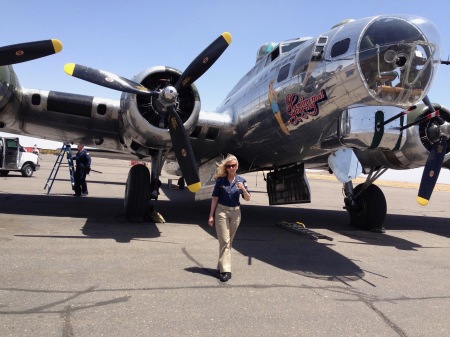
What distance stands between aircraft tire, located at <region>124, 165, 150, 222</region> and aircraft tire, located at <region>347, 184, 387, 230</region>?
16.8 ft

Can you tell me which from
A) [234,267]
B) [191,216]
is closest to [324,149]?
[234,267]

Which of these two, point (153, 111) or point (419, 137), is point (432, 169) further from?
point (153, 111)

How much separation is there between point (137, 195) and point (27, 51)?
3.46m

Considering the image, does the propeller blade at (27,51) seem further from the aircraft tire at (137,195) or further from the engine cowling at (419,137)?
the engine cowling at (419,137)

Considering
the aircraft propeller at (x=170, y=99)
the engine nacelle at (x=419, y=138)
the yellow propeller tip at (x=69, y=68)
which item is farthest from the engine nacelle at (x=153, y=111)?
the engine nacelle at (x=419, y=138)

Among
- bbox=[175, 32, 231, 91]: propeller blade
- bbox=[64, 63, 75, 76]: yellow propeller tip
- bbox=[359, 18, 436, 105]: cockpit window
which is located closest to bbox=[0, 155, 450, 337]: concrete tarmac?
bbox=[359, 18, 436, 105]: cockpit window

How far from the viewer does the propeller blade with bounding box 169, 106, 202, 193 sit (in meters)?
7.38

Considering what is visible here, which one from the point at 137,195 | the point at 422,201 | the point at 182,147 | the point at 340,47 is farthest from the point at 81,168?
the point at 422,201

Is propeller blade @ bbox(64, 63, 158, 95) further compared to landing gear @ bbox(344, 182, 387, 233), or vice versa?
landing gear @ bbox(344, 182, 387, 233)

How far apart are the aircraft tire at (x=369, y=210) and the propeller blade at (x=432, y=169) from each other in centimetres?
189

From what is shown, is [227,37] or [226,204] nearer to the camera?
[226,204]

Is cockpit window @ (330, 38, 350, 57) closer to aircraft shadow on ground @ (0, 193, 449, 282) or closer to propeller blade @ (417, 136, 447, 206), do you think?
aircraft shadow on ground @ (0, 193, 449, 282)

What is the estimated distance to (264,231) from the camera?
8445 millimetres

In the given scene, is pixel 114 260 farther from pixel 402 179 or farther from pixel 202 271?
pixel 402 179
